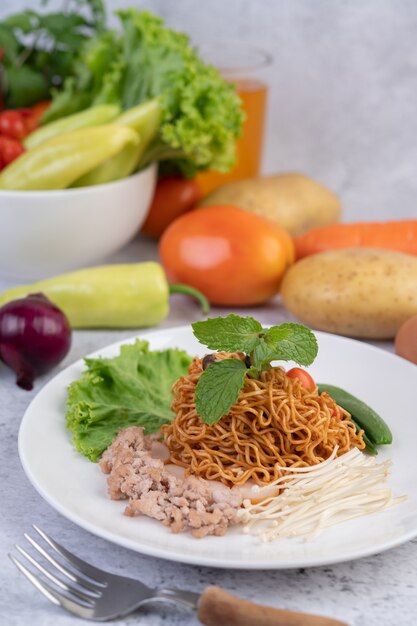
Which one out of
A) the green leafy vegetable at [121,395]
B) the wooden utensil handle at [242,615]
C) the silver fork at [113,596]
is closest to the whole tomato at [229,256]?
the green leafy vegetable at [121,395]

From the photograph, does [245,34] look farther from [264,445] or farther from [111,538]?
[111,538]

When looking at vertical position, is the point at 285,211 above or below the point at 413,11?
below

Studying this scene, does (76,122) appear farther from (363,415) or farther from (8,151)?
(363,415)

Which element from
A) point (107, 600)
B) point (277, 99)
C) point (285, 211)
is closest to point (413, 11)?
point (277, 99)

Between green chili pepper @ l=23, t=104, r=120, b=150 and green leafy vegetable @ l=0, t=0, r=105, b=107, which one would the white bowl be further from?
green leafy vegetable @ l=0, t=0, r=105, b=107

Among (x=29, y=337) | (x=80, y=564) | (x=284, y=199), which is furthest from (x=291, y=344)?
(x=284, y=199)

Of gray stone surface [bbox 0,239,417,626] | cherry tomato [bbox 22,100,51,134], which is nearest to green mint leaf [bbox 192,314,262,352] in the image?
gray stone surface [bbox 0,239,417,626]
